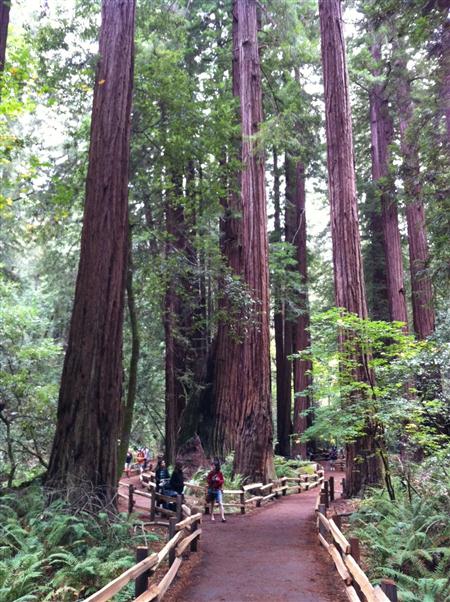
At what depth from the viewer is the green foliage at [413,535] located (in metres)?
6.48

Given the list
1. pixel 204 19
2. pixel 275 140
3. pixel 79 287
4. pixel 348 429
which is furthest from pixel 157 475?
pixel 204 19

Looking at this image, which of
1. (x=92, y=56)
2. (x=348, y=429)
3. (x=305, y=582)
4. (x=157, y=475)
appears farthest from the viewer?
(x=157, y=475)

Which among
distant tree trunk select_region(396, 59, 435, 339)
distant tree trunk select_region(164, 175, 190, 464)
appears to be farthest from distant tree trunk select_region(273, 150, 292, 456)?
distant tree trunk select_region(396, 59, 435, 339)

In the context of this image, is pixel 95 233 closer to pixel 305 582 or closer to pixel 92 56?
pixel 92 56

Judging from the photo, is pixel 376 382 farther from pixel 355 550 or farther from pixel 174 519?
pixel 355 550

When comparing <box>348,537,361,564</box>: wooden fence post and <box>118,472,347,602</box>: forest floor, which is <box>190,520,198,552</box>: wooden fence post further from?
<box>348,537,361,564</box>: wooden fence post

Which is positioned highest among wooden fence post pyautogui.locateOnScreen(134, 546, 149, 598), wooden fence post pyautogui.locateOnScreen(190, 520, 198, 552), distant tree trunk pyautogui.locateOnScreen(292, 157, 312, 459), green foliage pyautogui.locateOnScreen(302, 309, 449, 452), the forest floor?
distant tree trunk pyautogui.locateOnScreen(292, 157, 312, 459)

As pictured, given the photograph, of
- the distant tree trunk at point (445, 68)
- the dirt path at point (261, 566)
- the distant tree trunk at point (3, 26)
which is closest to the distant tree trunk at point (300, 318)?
the distant tree trunk at point (445, 68)

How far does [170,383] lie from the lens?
55.9 feet

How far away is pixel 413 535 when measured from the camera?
7.70 m

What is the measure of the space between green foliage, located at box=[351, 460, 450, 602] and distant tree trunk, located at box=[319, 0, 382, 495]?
1.39 metres

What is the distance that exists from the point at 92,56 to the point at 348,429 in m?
Result: 9.69

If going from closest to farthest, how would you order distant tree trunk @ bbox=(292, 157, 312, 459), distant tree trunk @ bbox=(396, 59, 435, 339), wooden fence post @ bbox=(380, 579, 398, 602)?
wooden fence post @ bbox=(380, 579, 398, 602)
distant tree trunk @ bbox=(396, 59, 435, 339)
distant tree trunk @ bbox=(292, 157, 312, 459)

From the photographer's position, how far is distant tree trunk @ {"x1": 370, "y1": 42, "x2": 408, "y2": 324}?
2022 centimetres
